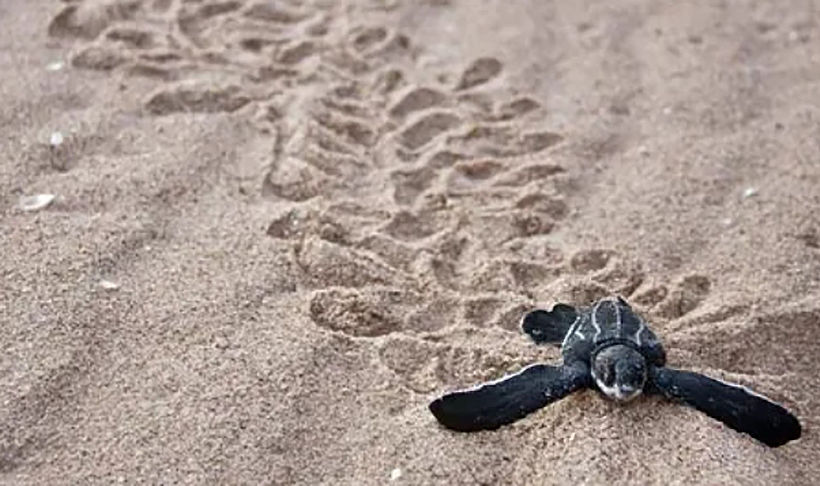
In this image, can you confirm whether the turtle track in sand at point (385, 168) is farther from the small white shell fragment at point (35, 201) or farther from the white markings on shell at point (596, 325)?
the small white shell fragment at point (35, 201)

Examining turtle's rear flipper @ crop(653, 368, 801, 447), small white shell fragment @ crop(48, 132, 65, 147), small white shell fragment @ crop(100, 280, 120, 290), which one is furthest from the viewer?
small white shell fragment @ crop(48, 132, 65, 147)

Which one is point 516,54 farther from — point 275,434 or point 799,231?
point 275,434

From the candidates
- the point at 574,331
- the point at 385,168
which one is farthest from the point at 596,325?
the point at 385,168

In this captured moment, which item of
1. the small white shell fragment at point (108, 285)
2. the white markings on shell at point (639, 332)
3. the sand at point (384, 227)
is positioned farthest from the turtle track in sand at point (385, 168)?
the small white shell fragment at point (108, 285)

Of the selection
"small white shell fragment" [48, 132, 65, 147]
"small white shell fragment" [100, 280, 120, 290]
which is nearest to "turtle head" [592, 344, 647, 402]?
"small white shell fragment" [100, 280, 120, 290]

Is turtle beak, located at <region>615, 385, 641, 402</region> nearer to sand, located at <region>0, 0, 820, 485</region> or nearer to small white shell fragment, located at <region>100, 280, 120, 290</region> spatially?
sand, located at <region>0, 0, 820, 485</region>
